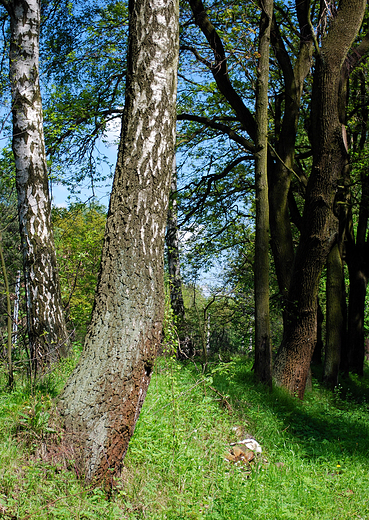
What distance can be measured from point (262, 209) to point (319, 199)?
1158 mm

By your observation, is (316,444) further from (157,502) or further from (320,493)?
(157,502)

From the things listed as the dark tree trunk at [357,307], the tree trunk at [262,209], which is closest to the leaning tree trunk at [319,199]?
the tree trunk at [262,209]

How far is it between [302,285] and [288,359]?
1.41 m

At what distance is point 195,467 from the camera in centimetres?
353

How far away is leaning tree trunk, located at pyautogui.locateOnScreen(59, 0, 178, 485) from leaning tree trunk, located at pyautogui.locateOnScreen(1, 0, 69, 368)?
2343mm

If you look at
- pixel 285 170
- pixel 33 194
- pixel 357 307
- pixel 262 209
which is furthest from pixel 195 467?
pixel 357 307

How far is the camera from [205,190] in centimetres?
1077

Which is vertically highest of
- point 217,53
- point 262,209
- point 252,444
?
point 217,53

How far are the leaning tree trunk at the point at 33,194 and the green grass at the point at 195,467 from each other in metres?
0.69

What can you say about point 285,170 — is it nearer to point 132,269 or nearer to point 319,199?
point 319,199

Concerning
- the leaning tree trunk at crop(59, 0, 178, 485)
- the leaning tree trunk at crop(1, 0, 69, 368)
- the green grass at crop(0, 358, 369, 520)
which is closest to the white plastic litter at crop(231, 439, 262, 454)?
the green grass at crop(0, 358, 369, 520)

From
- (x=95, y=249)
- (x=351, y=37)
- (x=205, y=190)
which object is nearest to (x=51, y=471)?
(x=95, y=249)

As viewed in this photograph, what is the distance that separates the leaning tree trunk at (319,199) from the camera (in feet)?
23.5

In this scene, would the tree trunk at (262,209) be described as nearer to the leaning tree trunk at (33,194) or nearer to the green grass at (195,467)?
the green grass at (195,467)
